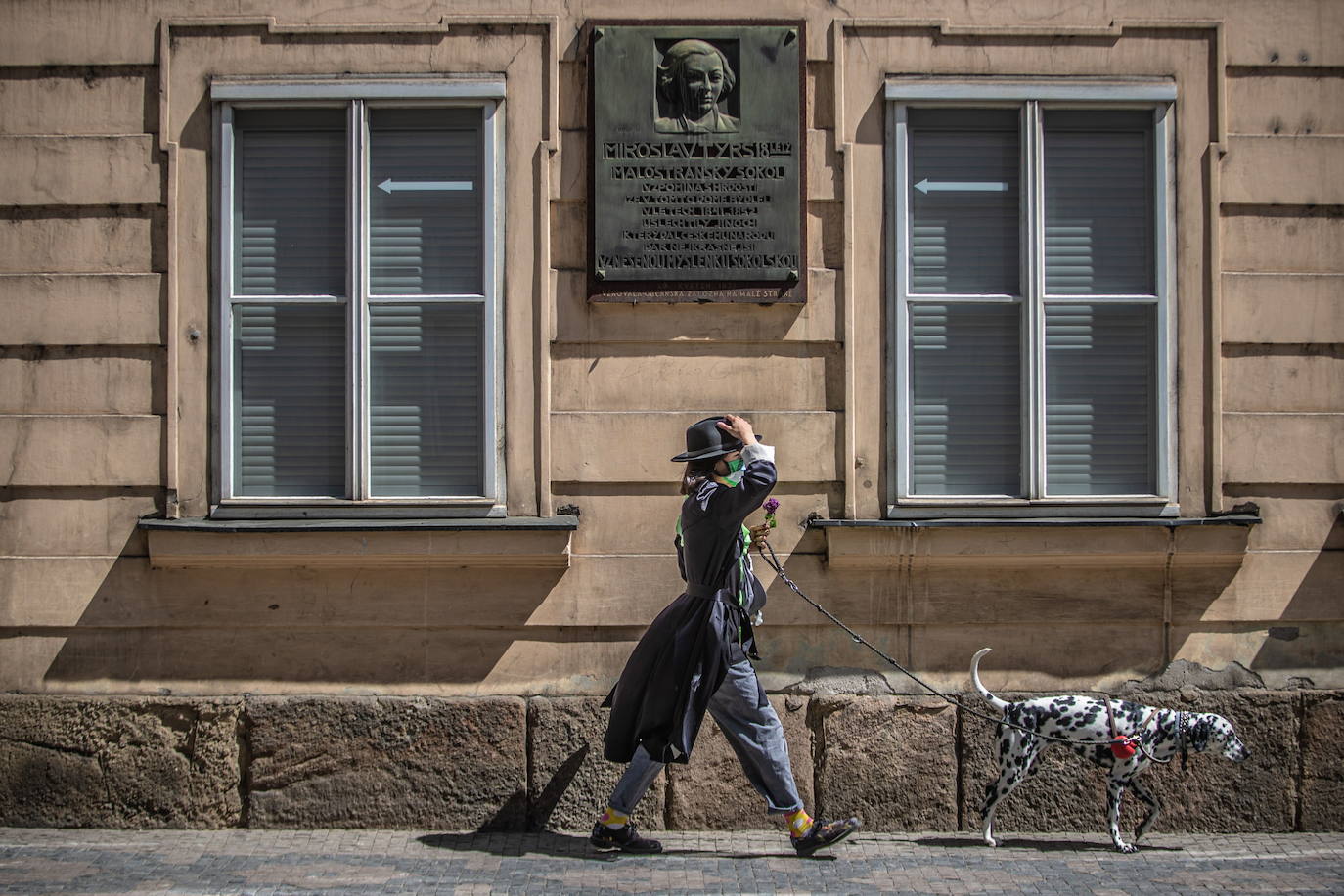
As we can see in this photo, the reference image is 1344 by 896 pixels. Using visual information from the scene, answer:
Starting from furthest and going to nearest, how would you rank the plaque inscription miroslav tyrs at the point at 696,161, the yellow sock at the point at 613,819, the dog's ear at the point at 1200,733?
the plaque inscription miroslav tyrs at the point at 696,161 < the dog's ear at the point at 1200,733 < the yellow sock at the point at 613,819

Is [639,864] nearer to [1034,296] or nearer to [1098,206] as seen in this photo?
[1034,296]

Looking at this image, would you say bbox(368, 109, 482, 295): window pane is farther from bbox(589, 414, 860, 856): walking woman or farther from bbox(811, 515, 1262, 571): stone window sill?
bbox(811, 515, 1262, 571): stone window sill

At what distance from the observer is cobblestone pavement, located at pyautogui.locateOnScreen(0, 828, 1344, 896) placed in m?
5.68

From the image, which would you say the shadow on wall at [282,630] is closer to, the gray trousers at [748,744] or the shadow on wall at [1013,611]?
the gray trousers at [748,744]

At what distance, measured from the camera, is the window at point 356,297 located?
6.73 meters

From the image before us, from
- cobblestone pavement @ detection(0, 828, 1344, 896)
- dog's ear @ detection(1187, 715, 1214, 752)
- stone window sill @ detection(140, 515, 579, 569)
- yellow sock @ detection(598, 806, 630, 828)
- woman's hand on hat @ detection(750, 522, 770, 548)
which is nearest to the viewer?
cobblestone pavement @ detection(0, 828, 1344, 896)

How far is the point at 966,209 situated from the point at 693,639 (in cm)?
256

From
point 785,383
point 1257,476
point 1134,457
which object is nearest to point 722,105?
point 785,383

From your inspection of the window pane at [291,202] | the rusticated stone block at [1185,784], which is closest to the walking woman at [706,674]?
the rusticated stone block at [1185,784]

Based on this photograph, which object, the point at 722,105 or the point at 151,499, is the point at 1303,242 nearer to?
the point at 722,105

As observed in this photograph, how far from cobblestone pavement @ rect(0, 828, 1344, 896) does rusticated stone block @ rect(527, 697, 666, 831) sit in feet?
0.37

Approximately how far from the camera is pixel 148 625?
6637 mm

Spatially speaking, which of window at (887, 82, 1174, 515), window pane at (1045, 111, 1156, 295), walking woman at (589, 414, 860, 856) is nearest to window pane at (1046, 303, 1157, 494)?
window at (887, 82, 1174, 515)

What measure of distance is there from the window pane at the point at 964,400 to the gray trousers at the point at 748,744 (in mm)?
1455
